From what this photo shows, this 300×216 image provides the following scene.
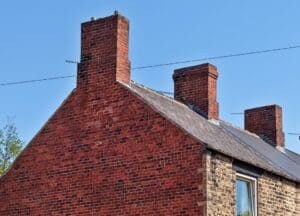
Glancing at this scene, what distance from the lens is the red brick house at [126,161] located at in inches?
765

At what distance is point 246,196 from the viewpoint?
21.1m

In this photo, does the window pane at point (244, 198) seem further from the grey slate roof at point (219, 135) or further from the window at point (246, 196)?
the grey slate roof at point (219, 135)

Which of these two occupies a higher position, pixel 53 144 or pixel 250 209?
pixel 53 144

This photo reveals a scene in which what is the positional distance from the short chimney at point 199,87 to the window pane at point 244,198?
4715 mm

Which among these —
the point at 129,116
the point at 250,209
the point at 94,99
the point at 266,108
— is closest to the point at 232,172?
the point at 250,209

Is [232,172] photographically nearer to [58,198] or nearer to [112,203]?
[112,203]

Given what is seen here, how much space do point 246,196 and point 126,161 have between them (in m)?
3.59

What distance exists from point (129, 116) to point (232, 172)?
3.30m

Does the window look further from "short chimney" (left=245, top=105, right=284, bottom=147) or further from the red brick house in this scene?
"short chimney" (left=245, top=105, right=284, bottom=147)

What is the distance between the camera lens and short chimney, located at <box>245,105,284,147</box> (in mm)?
31172

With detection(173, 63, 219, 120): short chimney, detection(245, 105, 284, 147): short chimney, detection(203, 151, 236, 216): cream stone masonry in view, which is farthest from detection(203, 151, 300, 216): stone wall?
detection(245, 105, 284, 147): short chimney

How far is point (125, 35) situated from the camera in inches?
885

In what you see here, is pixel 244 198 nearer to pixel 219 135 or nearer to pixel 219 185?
pixel 219 185

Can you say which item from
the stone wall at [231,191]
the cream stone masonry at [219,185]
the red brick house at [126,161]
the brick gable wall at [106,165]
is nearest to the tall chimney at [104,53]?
the red brick house at [126,161]
